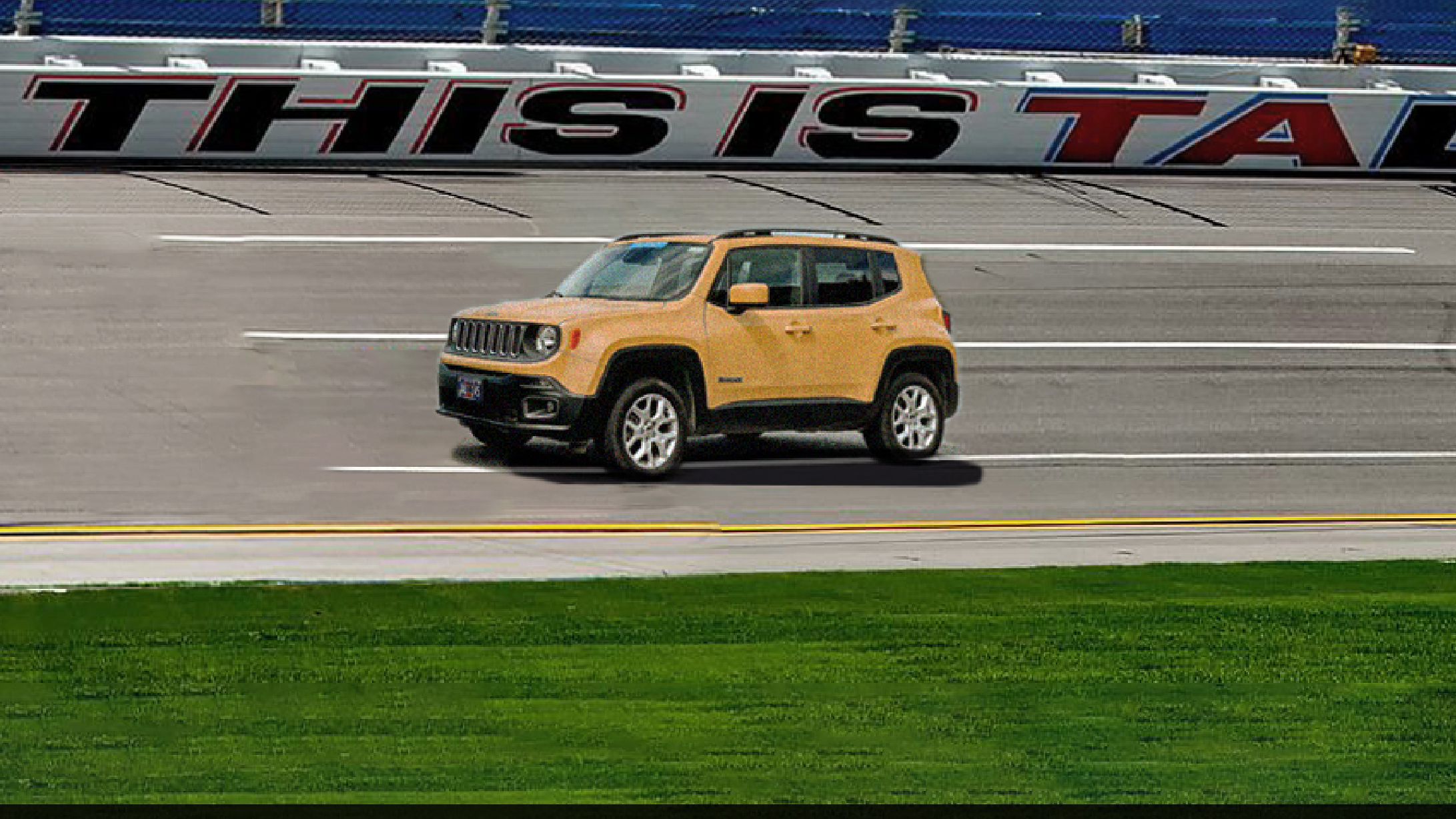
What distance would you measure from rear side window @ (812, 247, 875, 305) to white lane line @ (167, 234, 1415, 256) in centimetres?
544

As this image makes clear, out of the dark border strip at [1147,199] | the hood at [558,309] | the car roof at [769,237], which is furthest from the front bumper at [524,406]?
the dark border strip at [1147,199]

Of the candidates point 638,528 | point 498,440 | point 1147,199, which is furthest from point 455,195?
point 638,528

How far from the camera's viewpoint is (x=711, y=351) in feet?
52.5

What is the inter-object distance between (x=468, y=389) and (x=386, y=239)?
19.6 ft

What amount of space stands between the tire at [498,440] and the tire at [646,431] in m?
1.03

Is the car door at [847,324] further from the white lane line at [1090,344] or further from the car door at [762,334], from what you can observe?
the white lane line at [1090,344]

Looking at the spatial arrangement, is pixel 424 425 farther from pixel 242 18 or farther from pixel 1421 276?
pixel 1421 276

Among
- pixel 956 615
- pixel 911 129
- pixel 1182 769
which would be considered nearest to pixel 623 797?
pixel 1182 769

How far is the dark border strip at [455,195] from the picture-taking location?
73.9ft

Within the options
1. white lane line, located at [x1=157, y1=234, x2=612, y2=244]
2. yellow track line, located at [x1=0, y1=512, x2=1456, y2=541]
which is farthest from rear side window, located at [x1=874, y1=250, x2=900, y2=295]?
white lane line, located at [x1=157, y1=234, x2=612, y2=244]

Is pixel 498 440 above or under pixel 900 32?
under

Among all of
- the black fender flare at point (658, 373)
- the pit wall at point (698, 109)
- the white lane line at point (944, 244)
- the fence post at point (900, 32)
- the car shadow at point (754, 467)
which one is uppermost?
the fence post at point (900, 32)

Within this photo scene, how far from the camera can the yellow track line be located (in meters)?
13.9

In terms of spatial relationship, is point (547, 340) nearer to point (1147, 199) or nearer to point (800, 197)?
point (800, 197)
